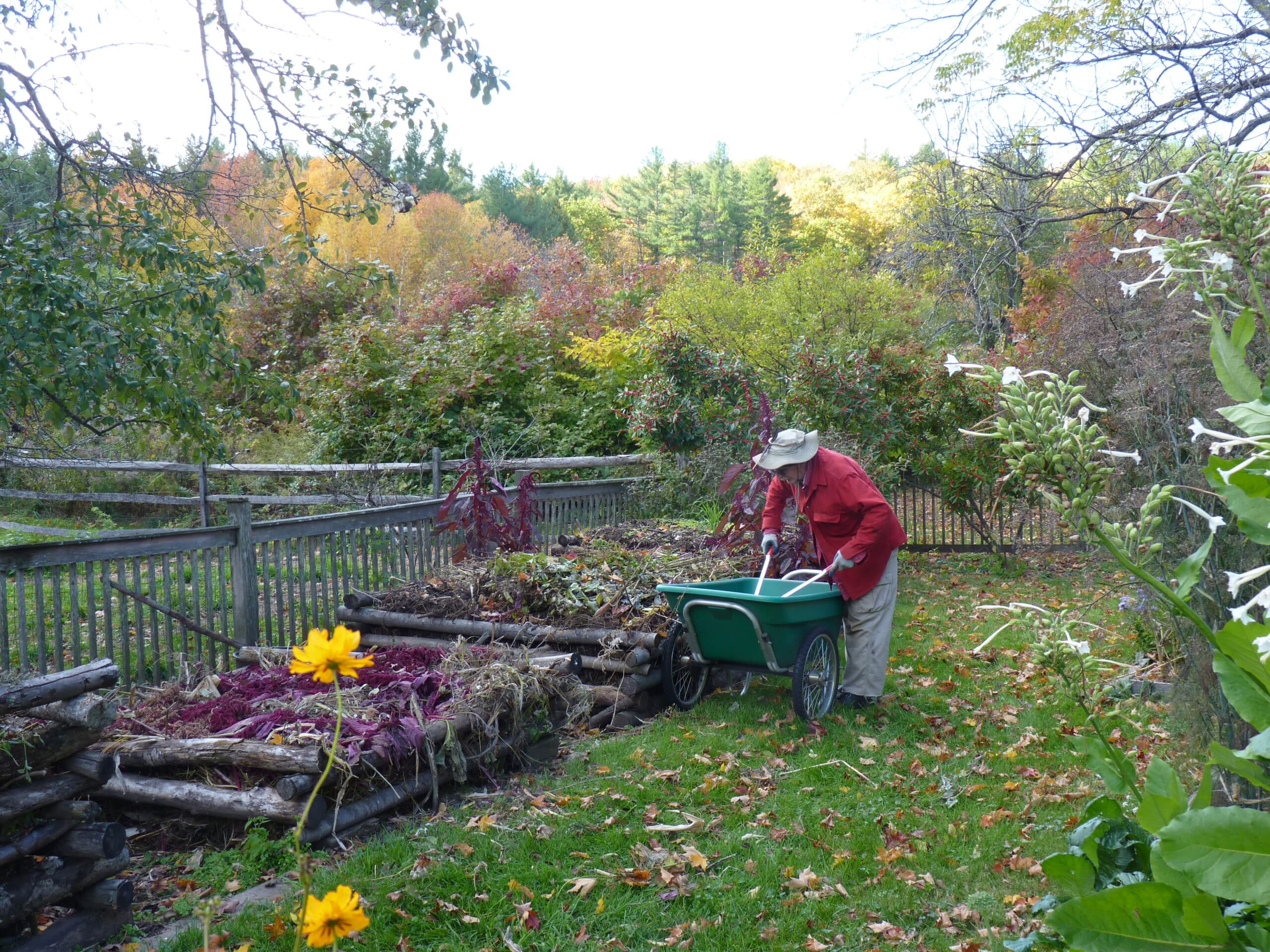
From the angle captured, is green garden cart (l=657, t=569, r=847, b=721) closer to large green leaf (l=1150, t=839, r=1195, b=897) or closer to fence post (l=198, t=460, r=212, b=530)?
large green leaf (l=1150, t=839, r=1195, b=897)

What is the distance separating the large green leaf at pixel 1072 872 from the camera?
60.8 inches

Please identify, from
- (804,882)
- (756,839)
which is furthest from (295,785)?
(804,882)

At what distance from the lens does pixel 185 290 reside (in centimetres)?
516

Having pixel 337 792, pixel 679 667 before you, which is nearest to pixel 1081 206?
pixel 679 667

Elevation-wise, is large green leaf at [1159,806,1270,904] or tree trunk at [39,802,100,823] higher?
large green leaf at [1159,806,1270,904]

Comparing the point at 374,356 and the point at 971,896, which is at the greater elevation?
the point at 374,356

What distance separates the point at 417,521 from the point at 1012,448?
7.42 m

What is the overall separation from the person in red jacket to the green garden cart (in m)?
0.13

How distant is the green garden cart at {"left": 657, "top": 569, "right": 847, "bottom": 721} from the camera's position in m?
5.62

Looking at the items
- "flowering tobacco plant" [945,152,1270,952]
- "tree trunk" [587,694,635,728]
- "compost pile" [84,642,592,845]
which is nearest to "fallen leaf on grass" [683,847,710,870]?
"compost pile" [84,642,592,845]

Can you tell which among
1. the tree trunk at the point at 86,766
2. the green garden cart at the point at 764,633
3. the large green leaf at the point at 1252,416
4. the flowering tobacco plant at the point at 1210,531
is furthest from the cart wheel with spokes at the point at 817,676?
the large green leaf at the point at 1252,416

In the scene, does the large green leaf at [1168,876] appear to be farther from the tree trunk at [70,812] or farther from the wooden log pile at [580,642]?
the wooden log pile at [580,642]

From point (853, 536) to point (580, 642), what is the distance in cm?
202

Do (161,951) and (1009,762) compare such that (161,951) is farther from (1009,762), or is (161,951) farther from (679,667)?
(1009,762)
